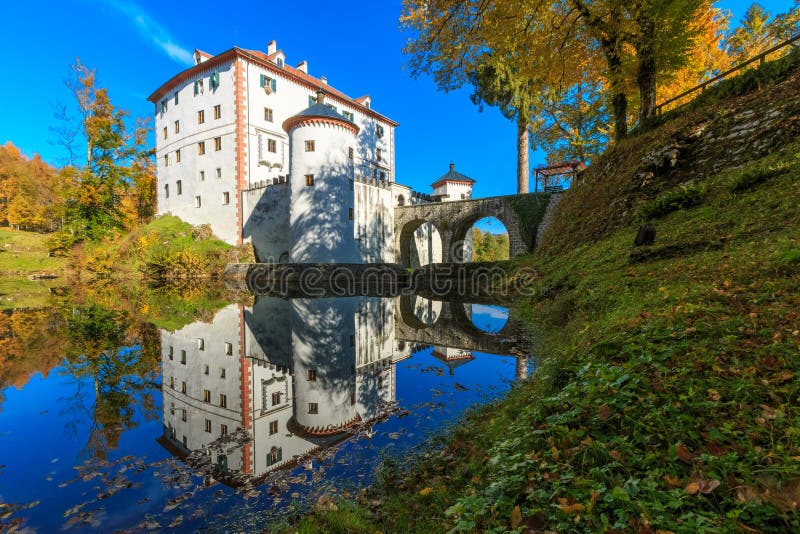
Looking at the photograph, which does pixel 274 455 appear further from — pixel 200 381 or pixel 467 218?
pixel 467 218

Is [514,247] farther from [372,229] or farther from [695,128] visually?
[695,128]

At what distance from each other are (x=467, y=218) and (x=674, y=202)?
61.8 ft

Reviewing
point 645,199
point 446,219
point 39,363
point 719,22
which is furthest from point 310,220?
point 719,22

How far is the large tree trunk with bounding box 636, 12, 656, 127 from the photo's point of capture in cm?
1140

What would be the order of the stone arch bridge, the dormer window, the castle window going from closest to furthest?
1. the castle window
2. the stone arch bridge
3. the dormer window

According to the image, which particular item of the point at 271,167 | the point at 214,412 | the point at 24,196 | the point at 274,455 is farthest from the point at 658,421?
the point at 24,196

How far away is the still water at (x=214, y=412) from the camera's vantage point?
124 inches

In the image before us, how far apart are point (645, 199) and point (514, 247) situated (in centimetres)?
1329

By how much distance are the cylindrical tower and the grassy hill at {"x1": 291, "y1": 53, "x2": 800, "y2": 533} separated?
60.4 ft

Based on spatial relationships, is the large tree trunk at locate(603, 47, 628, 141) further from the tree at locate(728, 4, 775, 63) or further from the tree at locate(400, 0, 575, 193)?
the tree at locate(728, 4, 775, 63)

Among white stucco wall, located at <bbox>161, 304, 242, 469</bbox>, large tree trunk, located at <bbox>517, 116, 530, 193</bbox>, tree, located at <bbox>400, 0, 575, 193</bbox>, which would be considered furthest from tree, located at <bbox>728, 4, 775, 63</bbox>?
white stucco wall, located at <bbox>161, 304, 242, 469</bbox>

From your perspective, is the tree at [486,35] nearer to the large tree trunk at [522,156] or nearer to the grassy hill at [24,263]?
the large tree trunk at [522,156]

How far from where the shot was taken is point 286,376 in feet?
22.6

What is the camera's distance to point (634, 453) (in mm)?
1829
